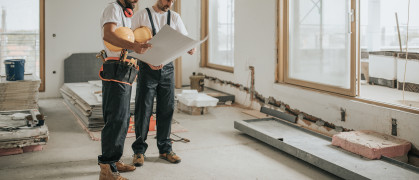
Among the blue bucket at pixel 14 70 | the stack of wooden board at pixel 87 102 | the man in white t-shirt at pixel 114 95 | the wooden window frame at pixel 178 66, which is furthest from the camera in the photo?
the wooden window frame at pixel 178 66

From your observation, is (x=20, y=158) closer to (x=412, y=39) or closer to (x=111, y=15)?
(x=111, y=15)

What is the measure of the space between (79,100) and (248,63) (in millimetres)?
2535

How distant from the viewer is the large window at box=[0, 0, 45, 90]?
668 cm

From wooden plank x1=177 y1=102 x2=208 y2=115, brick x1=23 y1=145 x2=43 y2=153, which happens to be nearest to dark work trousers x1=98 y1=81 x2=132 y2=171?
brick x1=23 y1=145 x2=43 y2=153

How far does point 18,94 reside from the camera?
5242 millimetres

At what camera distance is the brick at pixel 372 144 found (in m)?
3.21

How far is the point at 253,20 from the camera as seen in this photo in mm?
5809

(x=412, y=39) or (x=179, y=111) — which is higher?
(x=412, y=39)

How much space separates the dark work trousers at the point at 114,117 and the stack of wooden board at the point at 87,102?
1.81m

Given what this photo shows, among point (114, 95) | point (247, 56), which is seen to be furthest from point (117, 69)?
point (247, 56)

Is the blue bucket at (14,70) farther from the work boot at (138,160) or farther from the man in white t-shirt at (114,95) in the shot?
the man in white t-shirt at (114,95)

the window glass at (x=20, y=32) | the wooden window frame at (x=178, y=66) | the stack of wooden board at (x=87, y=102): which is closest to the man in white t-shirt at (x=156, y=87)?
the stack of wooden board at (x=87, y=102)

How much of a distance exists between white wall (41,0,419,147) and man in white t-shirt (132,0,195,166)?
183 centimetres

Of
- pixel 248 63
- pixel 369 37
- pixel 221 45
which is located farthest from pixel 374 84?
pixel 221 45
